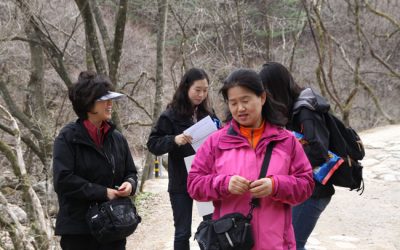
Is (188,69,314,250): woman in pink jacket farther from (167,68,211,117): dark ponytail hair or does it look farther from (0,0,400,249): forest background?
(0,0,400,249): forest background

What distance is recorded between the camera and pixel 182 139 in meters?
3.59

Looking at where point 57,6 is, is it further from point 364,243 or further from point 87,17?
point 364,243

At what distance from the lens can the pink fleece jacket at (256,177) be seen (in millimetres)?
2303

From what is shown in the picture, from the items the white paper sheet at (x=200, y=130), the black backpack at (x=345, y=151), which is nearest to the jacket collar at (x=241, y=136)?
the black backpack at (x=345, y=151)

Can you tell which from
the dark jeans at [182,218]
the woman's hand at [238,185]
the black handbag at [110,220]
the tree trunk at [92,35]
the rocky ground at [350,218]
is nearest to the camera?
the woman's hand at [238,185]

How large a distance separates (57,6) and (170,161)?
34.1 ft

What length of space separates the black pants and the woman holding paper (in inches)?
28.3

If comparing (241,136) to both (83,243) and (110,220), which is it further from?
(83,243)

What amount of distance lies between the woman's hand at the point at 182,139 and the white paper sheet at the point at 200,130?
24mm

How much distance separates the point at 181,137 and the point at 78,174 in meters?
0.90

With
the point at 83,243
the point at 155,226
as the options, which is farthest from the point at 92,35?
the point at 83,243

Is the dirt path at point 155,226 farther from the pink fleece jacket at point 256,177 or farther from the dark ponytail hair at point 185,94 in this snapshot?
the pink fleece jacket at point 256,177

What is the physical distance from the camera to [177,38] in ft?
69.4

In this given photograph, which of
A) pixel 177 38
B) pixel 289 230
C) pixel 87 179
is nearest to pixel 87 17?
pixel 87 179
